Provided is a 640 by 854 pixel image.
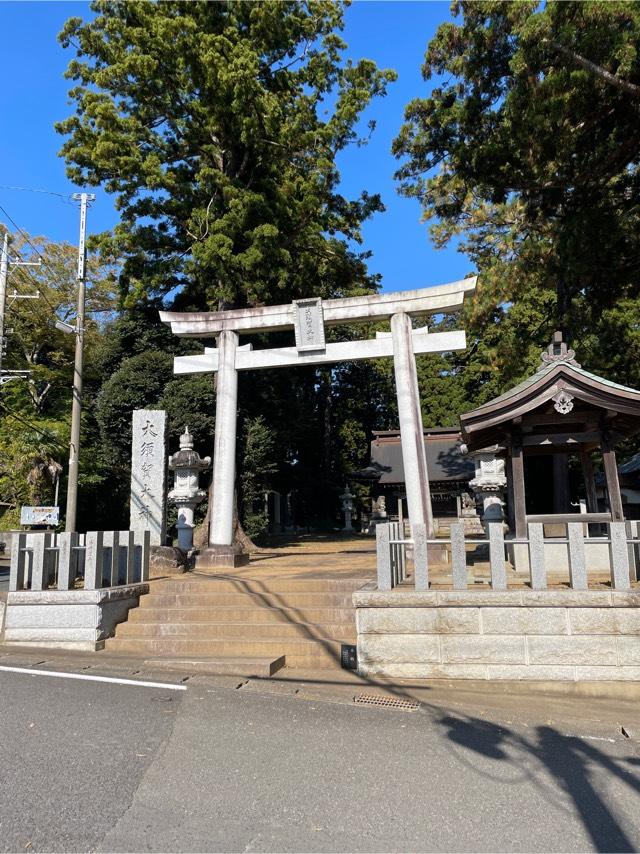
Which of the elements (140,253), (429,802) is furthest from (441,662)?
(140,253)

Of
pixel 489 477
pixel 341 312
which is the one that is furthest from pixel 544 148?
pixel 489 477

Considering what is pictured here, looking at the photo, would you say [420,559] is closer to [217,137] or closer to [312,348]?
[312,348]

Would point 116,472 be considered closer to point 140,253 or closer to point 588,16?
point 140,253

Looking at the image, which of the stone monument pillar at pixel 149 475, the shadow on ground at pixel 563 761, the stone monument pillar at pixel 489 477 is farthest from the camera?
the stone monument pillar at pixel 489 477

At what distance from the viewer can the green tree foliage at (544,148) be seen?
30.3 ft

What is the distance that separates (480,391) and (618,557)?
25642 mm

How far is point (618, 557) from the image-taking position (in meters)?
6.07

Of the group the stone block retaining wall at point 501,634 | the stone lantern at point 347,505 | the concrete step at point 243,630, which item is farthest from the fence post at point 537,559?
the stone lantern at point 347,505

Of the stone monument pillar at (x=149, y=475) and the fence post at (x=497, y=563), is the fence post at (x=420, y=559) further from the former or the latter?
the stone monument pillar at (x=149, y=475)

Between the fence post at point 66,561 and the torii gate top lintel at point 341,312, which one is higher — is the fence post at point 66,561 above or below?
below

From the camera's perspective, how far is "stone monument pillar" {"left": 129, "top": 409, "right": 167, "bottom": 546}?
1279 cm

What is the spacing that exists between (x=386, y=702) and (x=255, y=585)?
368cm

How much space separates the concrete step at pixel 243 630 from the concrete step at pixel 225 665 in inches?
22.7

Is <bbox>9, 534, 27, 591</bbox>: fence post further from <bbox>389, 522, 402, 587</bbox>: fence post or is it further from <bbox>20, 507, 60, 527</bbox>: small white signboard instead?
<bbox>20, 507, 60, 527</bbox>: small white signboard
